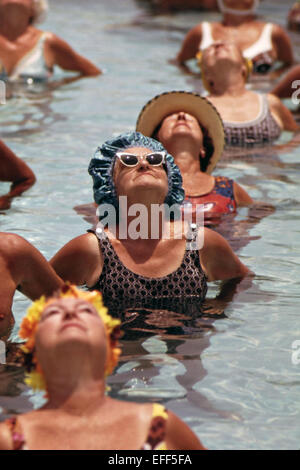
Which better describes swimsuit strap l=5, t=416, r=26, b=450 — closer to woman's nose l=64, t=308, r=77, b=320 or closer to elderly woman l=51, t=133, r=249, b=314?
woman's nose l=64, t=308, r=77, b=320

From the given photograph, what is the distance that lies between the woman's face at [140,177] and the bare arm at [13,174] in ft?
5.85

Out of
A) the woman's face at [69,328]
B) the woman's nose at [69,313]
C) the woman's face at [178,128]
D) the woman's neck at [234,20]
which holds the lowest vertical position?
the woman's neck at [234,20]

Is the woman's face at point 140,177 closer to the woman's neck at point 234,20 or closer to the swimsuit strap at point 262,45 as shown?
the swimsuit strap at point 262,45

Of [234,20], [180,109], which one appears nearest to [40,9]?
[234,20]

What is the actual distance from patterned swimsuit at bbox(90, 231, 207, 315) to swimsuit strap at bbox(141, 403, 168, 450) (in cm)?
190

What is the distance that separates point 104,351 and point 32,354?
30 cm

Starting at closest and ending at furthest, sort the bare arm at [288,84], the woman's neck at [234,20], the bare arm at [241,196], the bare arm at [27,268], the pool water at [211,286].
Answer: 1. the pool water at [211,286]
2. the bare arm at [27,268]
3. the bare arm at [241,196]
4. the bare arm at [288,84]
5. the woman's neck at [234,20]

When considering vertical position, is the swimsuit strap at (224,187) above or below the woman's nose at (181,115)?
below

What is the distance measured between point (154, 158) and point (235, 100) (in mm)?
4068

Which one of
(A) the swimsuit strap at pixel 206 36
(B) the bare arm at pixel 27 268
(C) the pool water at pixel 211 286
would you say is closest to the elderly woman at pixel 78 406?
(C) the pool water at pixel 211 286

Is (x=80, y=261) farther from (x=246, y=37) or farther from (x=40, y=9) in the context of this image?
(x=246, y=37)

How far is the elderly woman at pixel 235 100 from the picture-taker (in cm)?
955

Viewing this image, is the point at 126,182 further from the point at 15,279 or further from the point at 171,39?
the point at 171,39

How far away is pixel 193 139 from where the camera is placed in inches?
291
